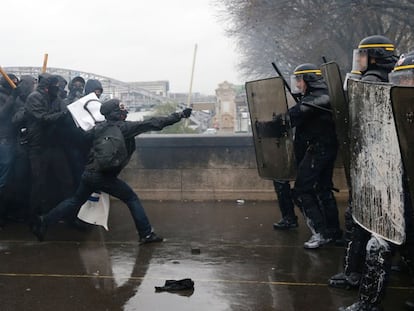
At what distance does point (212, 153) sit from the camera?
28.0 ft

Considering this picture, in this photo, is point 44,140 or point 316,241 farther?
point 44,140

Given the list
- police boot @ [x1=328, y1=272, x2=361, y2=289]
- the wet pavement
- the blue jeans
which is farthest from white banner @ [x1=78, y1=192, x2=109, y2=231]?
police boot @ [x1=328, y1=272, x2=361, y2=289]

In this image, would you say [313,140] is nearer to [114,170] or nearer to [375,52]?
[375,52]

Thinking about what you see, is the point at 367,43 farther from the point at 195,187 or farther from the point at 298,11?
the point at 298,11

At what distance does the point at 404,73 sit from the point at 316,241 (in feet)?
8.87

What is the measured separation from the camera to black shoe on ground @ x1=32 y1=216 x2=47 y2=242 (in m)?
6.30

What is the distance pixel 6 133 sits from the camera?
6980 millimetres

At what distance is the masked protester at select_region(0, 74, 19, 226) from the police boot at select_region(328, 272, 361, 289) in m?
4.32

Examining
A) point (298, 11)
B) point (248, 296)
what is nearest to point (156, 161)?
point (248, 296)

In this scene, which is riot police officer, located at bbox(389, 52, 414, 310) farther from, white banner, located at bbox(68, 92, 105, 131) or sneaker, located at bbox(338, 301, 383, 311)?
white banner, located at bbox(68, 92, 105, 131)

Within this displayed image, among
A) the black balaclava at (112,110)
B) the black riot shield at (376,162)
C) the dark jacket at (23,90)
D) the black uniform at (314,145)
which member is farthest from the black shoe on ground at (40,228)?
the black riot shield at (376,162)

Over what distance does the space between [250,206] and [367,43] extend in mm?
3910

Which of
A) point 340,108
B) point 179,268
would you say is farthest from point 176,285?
point 340,108

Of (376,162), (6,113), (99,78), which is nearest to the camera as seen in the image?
(376,162)
